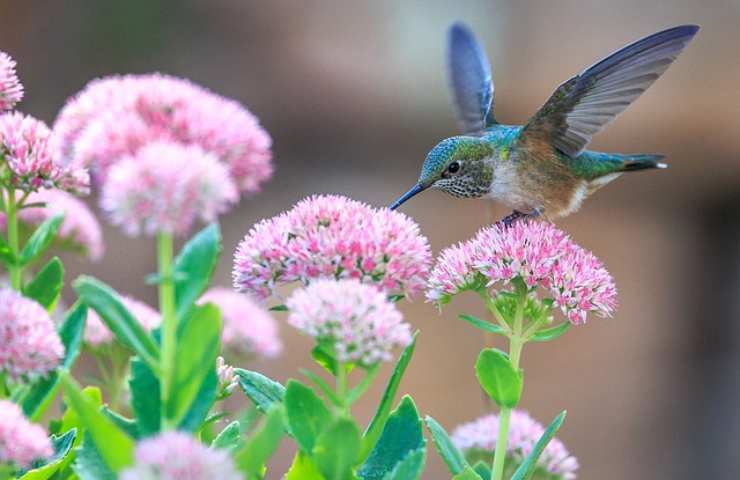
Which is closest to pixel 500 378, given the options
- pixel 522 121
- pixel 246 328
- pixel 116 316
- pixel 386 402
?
pixel 386 402

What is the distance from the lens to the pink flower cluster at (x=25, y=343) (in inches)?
30.5

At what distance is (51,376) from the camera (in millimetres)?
909

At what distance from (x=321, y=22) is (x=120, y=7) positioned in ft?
1.90

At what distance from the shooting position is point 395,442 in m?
0.90

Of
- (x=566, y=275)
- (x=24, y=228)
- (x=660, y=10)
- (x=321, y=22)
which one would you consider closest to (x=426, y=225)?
(x=321, y=22)

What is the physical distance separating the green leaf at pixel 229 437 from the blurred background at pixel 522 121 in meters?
2.12

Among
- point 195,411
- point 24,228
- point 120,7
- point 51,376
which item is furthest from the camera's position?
point 120,7

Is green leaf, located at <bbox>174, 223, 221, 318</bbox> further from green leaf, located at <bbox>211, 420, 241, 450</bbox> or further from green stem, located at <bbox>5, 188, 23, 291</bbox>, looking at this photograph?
green stem, located at <bbox>5, 188, 23, 291</bbox>

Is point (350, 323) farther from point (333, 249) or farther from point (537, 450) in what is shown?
point (537, 450)

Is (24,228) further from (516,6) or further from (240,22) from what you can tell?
(516,6)

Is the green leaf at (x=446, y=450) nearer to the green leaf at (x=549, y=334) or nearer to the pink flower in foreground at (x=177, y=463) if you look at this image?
the green leaf at (x=549, y=334)

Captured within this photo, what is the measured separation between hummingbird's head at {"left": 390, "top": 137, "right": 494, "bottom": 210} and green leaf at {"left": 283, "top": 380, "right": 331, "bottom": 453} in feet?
2.14

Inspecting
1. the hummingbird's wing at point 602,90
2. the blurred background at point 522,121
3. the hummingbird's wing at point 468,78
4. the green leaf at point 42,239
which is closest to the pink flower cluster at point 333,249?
the green leaf at point 42,239

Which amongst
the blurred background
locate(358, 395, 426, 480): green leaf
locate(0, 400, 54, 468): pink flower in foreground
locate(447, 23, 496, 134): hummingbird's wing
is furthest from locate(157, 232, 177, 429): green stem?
the blurred background
